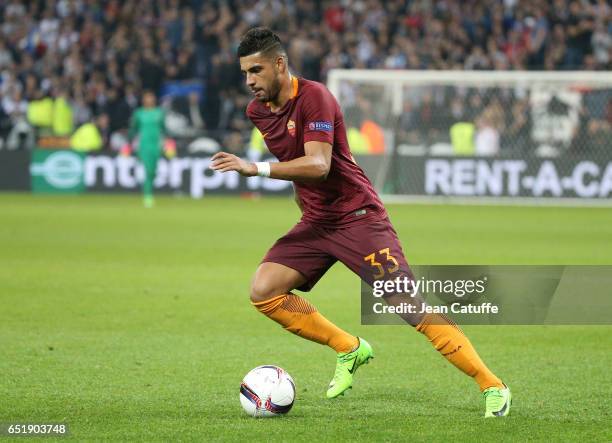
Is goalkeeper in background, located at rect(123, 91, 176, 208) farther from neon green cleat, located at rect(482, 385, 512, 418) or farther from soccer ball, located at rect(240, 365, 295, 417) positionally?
neon green cleat, located at rect(482, 385, 512, 418)

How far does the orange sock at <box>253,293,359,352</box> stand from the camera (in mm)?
6305

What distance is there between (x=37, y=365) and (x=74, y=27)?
2292cm

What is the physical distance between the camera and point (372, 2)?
28.1m

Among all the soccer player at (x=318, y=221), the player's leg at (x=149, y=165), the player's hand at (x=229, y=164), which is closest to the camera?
the player's hand at (x=229, y=164)

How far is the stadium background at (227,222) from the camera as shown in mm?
6164

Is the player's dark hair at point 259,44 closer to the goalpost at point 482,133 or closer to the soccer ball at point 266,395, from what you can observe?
the soccer ball at point 266,395

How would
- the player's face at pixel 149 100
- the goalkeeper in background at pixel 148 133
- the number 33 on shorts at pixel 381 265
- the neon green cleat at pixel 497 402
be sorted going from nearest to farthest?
the neon green cleat at pixel 497 402, the number 33 on shorts at pixel 381 265, the player's face at pixel 149 100, the goalkeeper in background at pixel 148 133

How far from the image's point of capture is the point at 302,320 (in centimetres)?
638

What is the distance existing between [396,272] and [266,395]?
93 centimetres

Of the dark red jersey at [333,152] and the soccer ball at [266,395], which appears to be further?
the dark red jersey at [333,152]

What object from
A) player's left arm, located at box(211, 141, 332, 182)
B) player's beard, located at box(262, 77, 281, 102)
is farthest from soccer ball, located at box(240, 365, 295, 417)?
player's beard, located at box(262, 77, 281, 102)

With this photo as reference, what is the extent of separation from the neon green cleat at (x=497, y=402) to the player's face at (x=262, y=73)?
1.93 metres

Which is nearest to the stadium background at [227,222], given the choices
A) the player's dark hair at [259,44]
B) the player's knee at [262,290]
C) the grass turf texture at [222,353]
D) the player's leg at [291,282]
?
the grass turf texture at [222,353]

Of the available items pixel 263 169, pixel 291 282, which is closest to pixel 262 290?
pixel 291 282
